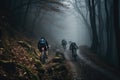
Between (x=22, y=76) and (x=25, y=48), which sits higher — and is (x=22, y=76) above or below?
below

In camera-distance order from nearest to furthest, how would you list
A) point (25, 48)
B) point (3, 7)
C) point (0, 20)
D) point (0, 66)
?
point (0, 66), point (25, 48), point (0, 20), point (3, 7)

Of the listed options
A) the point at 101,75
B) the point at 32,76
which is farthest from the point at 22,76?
the point at 101,75

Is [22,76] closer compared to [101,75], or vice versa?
[22,76]

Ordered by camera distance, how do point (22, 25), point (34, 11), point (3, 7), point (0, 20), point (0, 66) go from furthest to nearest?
1. point (34, 11)
2. point (22, 25)
3. point (3, 7)
4. point (0, 20)
5. point (0, 66)

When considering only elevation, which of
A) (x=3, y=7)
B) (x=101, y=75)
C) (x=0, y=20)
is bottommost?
(x=101, y=75)

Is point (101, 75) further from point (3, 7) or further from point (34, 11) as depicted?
point (34, 11)

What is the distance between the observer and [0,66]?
12023 millimetres

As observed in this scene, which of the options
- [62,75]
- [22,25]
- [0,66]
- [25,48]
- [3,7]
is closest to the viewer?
[0,66]

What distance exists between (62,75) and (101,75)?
2900 millimetres

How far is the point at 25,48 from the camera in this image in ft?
62.4

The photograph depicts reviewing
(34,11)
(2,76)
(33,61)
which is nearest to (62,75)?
(33,61)

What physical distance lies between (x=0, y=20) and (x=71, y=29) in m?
115

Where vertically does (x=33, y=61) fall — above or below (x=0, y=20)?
below

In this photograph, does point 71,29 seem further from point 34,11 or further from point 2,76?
point 2,76
